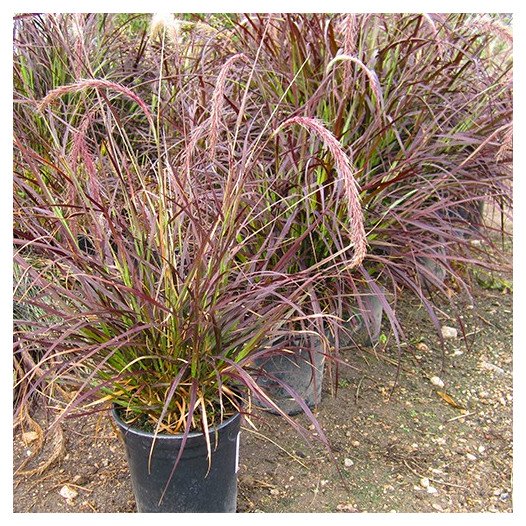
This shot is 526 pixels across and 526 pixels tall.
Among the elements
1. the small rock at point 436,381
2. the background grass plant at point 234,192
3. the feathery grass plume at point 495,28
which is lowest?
the small rock at point 436,381

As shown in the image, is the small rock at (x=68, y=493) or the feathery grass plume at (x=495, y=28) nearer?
the small rock at (x=68, y=493)

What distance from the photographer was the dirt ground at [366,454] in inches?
88.3

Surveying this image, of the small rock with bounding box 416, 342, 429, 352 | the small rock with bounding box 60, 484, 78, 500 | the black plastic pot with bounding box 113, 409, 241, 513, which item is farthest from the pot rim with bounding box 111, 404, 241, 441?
the small rock with bounding box 416, 342, 429, 352

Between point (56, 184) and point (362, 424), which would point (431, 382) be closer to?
point (362, 424)

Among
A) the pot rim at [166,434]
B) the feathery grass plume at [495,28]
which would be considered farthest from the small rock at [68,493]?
Result: the feathery grass plume at [495,28]

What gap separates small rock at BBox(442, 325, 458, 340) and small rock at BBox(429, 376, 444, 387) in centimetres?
36

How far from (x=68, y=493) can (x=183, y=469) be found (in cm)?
60

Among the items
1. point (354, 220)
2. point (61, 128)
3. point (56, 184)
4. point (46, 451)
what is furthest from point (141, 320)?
point (61, 128)

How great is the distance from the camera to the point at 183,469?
1.85 meters

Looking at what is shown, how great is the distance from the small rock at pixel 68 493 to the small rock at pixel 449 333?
177 centimetres

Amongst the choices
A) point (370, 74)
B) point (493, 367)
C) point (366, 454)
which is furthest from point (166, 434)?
point (493, 367)

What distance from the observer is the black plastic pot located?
1.81 metres

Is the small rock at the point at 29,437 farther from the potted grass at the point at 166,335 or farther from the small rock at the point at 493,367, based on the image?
the small rock at the point at 493,367

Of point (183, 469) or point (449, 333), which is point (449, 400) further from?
point (183, 469)
